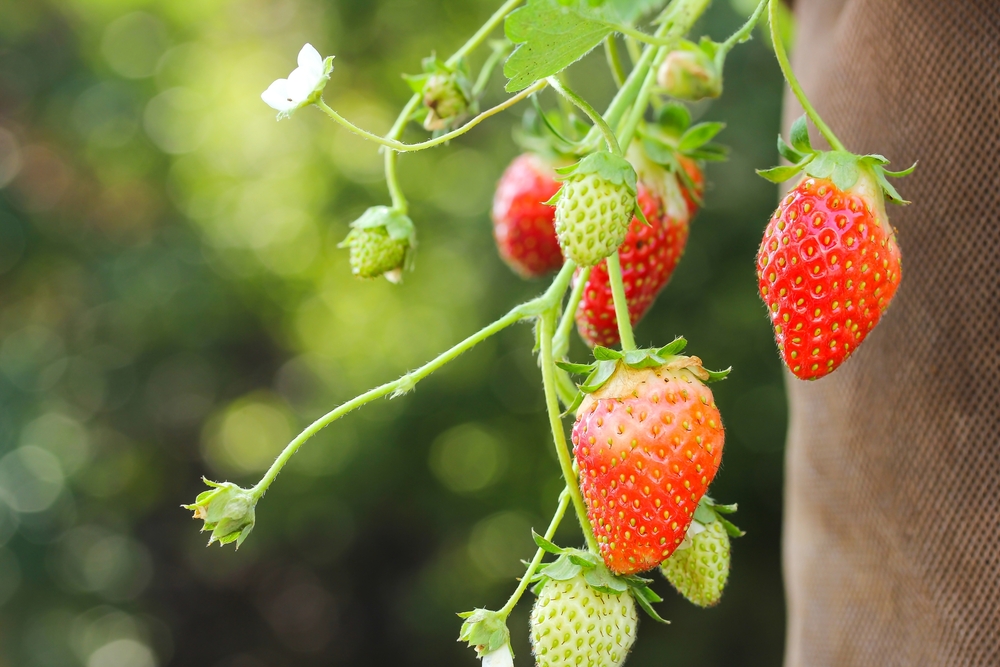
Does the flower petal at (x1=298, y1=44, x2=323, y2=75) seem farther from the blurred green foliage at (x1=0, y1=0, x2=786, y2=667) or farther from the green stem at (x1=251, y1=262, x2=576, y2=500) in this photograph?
the blurred green foliage at (x1=0, y1=0, x2=786, y2=667)

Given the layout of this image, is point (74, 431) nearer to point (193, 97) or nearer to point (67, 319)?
point (67, 319)

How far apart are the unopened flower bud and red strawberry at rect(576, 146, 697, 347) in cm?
3

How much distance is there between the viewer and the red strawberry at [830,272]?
29cm

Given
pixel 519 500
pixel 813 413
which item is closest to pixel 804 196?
→ pixel 813 413

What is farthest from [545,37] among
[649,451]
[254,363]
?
[254,363]

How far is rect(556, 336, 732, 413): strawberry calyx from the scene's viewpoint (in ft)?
0.95

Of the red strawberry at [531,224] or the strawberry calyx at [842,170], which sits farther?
the red strawberry at [531,224]

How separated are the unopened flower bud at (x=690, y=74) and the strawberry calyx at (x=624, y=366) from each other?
145 millimetres

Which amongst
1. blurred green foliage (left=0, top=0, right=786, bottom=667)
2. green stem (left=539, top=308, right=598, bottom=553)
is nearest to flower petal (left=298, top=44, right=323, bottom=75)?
green stem (left=539, top=308, right=598, bottom=553)

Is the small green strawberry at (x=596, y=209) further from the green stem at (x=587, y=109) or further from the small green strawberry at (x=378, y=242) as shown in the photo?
the small green strawberry at (x=378, y=242)

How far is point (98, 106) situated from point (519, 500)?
137 centimetres

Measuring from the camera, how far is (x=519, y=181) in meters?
0.50

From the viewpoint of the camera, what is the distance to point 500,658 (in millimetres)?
288

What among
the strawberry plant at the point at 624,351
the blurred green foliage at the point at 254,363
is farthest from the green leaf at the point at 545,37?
the blurred green foliage at the point at 254,363
